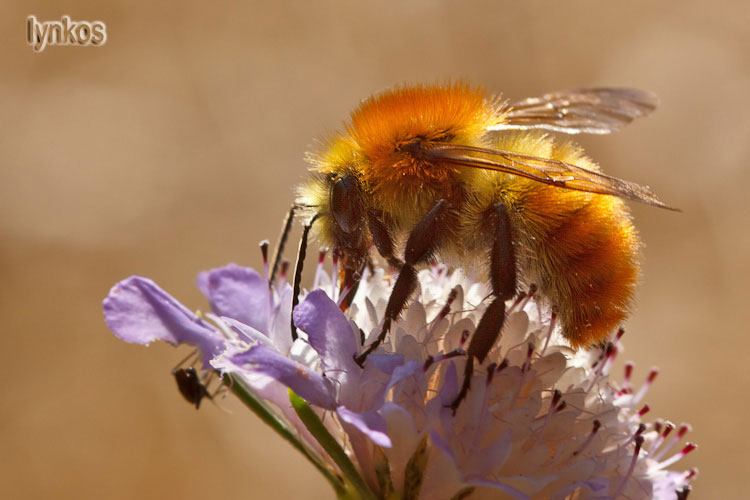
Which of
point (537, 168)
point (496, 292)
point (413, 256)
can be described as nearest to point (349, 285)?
point (413, 256)

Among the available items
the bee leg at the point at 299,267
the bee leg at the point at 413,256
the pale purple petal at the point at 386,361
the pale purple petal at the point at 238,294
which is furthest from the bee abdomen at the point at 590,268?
the pale purple petal at the point at 238,294

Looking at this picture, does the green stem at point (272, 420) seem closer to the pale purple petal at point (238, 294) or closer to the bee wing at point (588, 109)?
the pale purple petal at point (238, 294)

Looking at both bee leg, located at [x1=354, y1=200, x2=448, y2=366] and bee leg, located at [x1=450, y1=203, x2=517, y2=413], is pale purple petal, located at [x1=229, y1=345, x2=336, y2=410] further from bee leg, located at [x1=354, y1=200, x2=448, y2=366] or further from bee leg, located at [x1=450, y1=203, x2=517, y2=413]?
bee leg, located at [x1=450, y1=203, x2=517, y2=413]

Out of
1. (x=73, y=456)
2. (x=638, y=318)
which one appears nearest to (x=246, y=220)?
(x=73, y=456)

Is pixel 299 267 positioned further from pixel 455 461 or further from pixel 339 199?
pixel 455 461

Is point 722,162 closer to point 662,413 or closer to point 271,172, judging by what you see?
point 662,413

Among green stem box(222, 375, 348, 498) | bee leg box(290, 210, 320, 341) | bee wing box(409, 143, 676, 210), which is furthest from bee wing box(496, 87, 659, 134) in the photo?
green stem box(222, 375, 348, 498)
